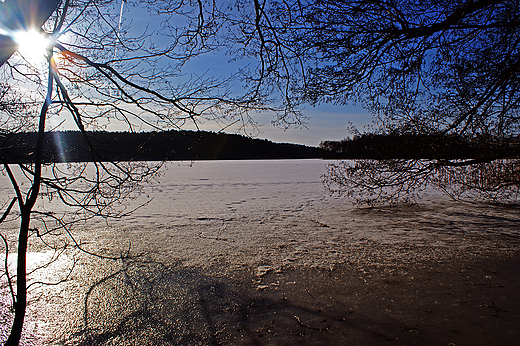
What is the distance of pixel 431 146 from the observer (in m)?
5.29

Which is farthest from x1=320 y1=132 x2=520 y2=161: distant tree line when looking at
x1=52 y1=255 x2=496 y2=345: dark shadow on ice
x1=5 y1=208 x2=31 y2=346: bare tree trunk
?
x1=5 y1=208 x2=31 y2=346: bare tree trunk

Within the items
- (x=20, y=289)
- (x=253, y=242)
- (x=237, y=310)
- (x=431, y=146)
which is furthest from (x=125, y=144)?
(x=431, y=146)

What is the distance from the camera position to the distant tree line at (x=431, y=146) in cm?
477

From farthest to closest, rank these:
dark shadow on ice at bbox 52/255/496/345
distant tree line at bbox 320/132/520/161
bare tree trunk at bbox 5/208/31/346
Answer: distant tree line at bbox 320/132/520/161
dark shadow on ice at bbox 52/255/496/345
bare tree trunk at bbox 5/208/31/346

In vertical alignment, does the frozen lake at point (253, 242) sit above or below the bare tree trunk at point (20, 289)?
below

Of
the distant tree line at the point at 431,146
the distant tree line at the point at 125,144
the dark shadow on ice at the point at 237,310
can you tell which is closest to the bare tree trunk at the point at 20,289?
the dark shadow on ice at the point at 237,310

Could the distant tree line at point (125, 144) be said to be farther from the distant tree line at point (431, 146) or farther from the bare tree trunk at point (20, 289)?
the distant tree line at point (431, 146)

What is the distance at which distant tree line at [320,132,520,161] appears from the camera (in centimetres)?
477

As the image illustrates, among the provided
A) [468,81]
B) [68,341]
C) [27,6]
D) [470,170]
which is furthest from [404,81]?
[68,341]

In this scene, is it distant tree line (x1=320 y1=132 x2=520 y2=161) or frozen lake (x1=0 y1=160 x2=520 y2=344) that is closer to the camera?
frozen lake (x1=0 y1=160 x2=520 y2=344)

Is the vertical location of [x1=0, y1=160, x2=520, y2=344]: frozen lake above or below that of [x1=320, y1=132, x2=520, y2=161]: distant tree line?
below

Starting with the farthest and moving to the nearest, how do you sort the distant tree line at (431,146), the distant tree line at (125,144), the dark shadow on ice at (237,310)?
the distant tree line at (431,146), the distant tree line at (125,144), the dark shadow on ice at (237,310)

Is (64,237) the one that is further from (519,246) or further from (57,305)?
(519,246)

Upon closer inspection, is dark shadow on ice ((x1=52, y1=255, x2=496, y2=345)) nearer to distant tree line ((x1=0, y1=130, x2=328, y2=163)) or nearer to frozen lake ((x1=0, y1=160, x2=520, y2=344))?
frozen lake ((x1=0, y1=160, x2=520, y2=344))
